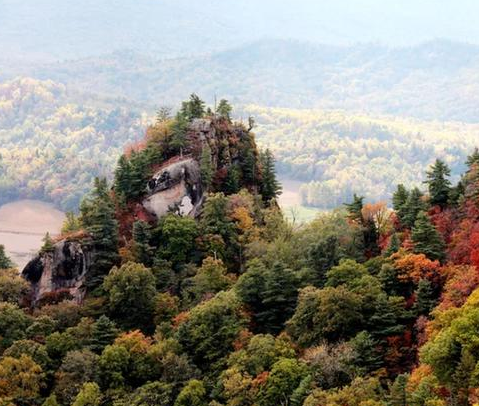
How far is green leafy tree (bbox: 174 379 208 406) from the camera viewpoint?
2253 inches

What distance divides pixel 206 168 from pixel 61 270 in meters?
17.7

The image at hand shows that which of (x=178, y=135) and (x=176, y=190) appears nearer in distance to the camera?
(x=176, y=190)

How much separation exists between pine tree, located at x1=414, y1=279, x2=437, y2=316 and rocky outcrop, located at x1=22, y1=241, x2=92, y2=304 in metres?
31.3

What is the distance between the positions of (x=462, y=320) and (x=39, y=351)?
31386 mm

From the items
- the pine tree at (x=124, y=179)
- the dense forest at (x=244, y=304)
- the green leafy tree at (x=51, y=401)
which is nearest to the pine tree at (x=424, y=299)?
the dense forest at (x=244, y=304)

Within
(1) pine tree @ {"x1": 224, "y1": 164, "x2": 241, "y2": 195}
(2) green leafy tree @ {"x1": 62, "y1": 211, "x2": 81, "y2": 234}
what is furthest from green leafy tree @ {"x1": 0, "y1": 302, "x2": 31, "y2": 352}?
(1) pine tree @ {"x1": 224, "y1": 164, "x2": 241, "y2": 195}

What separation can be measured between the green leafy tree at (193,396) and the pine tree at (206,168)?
31125 mm

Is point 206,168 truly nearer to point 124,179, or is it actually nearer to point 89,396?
point 124,179

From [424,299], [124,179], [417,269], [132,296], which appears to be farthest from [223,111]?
[424,299]

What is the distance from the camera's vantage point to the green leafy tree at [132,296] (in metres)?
71.6

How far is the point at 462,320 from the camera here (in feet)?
157

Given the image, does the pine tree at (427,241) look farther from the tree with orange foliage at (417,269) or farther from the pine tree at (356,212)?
the pine tree at (356,212)

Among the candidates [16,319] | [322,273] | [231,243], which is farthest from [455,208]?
[16,319]

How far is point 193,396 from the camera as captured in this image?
57.3 metres
